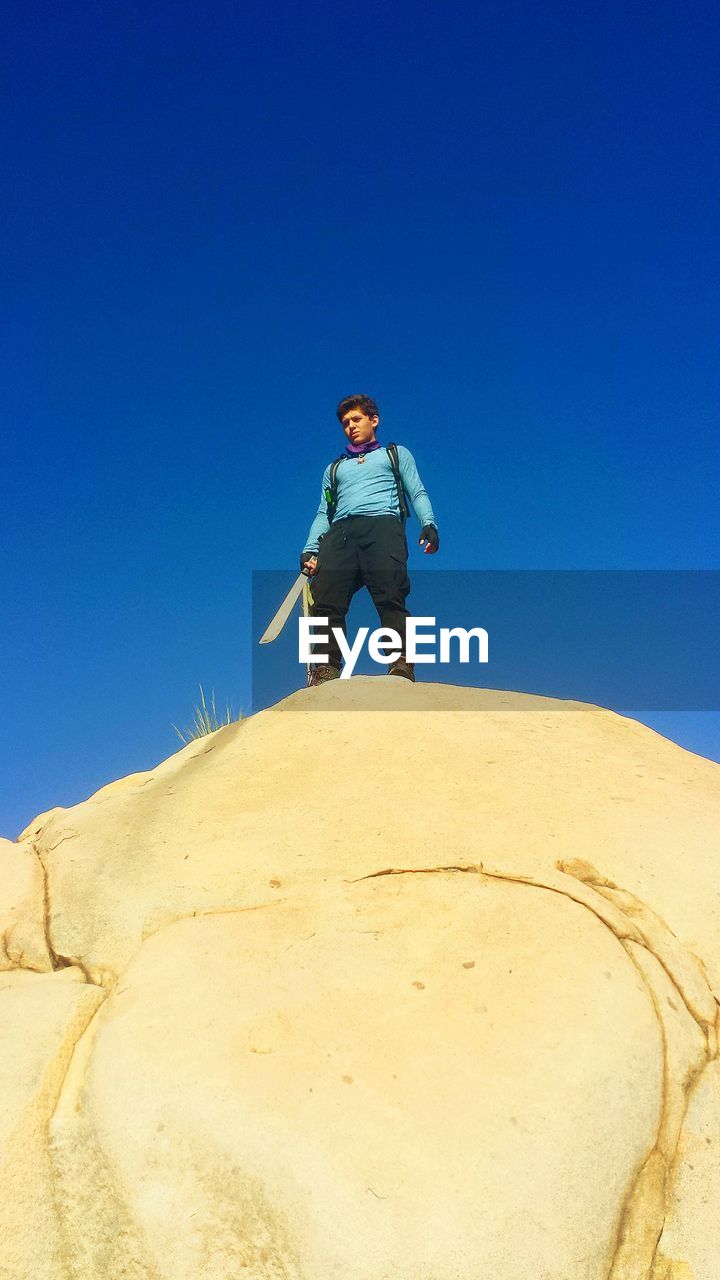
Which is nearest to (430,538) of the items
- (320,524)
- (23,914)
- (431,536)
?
(431,536)

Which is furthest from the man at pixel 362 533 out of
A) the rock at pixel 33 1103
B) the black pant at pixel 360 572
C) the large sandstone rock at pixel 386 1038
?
the rock at pixel 33 1103

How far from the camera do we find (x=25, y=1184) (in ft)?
4.87

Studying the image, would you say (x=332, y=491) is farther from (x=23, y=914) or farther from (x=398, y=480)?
(x=23, y=914)

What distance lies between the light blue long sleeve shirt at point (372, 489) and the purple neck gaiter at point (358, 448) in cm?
4

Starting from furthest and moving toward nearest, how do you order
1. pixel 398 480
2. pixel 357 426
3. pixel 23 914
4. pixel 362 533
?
pixel 357 426
pixel 398 480
pixel 362 533
pixel 23 914

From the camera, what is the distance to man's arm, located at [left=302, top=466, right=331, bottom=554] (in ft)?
16.4

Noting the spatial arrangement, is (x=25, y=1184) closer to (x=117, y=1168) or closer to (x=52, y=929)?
(x=117, y=1168)

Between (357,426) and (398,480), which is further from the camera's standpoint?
(357,426)

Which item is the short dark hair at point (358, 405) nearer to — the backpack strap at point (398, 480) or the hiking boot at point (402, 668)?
the backpack strap at point (398, 480)

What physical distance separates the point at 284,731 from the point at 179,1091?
171 centimetres

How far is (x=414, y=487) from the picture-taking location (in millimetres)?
4898

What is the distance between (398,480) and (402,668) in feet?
4.63

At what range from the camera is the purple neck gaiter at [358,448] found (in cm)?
509

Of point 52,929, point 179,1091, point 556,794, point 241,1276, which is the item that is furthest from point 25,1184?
point 556,794
